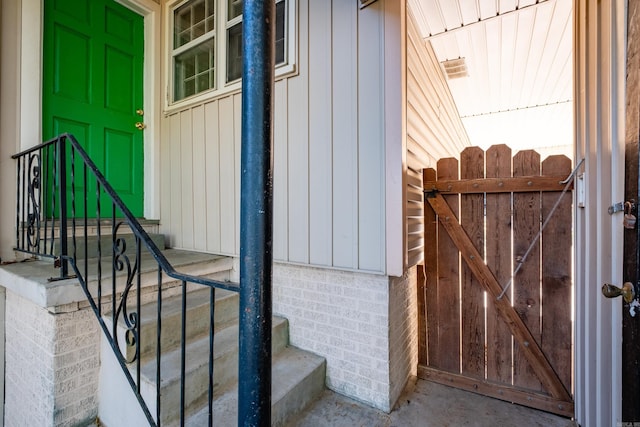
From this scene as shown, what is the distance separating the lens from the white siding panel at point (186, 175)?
2.86m

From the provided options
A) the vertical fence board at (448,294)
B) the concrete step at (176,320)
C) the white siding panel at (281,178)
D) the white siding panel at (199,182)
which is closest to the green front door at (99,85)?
the white siding panel at (199,182)

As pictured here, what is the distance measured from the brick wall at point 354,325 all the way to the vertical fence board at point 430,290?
0.43 ft

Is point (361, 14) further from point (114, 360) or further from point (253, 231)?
point (114, 360)

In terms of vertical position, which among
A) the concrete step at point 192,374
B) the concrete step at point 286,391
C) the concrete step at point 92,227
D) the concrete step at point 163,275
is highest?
the concrete step at point 92,227

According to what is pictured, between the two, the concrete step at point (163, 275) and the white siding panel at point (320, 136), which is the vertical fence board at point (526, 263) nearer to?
the white siding panel at point (320, 136)

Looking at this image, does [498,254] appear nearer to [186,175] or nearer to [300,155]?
[300,155]

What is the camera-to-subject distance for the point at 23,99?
2.24 meters

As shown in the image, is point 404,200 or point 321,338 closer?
point 404,200

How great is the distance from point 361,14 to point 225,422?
250cm

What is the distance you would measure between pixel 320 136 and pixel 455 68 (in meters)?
2.18

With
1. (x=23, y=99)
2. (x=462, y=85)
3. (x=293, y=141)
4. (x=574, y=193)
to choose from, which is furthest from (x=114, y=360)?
(x=462, y=85)

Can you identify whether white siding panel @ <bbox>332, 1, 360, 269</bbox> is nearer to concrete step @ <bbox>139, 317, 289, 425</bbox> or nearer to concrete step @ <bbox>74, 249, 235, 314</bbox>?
concrete step @ <bbox>139, 317, 289, 425</bbox>

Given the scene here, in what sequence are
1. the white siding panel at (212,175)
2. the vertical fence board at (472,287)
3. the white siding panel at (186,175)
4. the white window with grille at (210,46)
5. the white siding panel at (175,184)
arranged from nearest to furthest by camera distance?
1. the vertical fence board at (472,287)
2. the white window with grille at (210,46)
3. the white siding panel at (212,175)
4. the white siding panel at (186,175)
5. the white siding panel at (175,184)

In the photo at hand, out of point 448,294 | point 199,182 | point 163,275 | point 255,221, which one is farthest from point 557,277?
point 199,182
